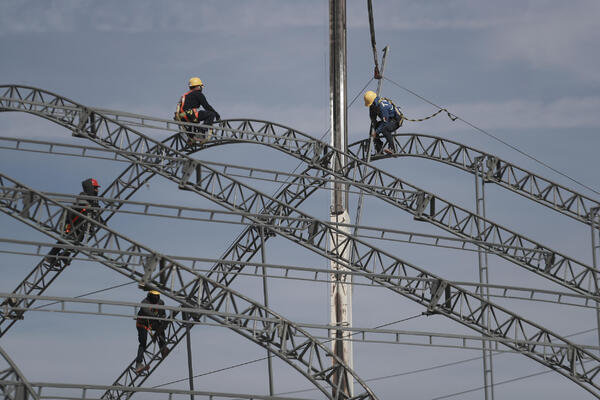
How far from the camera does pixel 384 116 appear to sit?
2934cm

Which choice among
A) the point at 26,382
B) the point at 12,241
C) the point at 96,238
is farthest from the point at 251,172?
the point at 26,382

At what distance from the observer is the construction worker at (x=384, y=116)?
29328mm

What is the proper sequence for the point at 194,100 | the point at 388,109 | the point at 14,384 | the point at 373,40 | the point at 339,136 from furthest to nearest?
the point at 373,40 < the point at 339,136 < the point at 388,109 < the point at 194,100 < the point at 14,384

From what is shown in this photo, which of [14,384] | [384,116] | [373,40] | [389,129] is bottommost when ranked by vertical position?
[14,384]

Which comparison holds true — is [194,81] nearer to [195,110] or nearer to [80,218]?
[195,110]

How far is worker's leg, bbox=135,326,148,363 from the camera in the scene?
24562 millimetres

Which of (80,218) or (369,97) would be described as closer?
(80,218)

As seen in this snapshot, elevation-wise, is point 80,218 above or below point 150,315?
above

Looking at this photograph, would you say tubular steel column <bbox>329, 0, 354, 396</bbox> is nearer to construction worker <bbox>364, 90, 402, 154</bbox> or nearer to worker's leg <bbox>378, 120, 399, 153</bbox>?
construction worker <bbox>364, 90, 402, 154</bbox>

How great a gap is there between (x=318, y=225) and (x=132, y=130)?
5.86 meters

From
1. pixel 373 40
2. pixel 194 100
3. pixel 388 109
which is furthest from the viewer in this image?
pixel 373 40

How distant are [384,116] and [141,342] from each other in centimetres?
1071

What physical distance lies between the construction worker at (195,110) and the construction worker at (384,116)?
530 centimetres

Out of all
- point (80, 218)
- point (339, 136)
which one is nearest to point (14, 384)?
point (80, 218)
